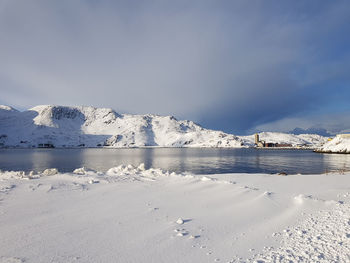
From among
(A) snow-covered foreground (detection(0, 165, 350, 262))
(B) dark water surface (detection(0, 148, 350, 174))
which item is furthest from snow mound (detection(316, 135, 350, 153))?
(A) snow-covered foreground (detection(0, 165, 350, 262))

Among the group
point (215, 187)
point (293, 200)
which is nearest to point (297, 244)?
point (293, 200)

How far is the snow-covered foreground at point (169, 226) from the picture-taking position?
5738 mm

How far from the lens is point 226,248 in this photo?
615 cm

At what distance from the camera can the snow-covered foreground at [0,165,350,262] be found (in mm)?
5738

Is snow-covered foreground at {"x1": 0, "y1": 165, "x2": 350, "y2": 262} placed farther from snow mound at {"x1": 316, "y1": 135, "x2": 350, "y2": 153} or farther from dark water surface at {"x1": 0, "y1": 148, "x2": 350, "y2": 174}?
snow mound at {"x1": 316, "y1": 135, "x2": 350, "y2": 153}

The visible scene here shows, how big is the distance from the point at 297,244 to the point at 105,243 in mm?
6067

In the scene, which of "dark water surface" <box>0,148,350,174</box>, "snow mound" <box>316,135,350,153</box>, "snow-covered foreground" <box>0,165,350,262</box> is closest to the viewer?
"snow-covered foreground" <box>0,165,350,262</box>

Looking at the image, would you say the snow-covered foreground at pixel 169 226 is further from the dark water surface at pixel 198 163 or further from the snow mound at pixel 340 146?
the snow mound at pixel 340 146

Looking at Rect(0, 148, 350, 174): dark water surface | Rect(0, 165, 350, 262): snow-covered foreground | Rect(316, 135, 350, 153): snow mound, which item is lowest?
Rect(0, 148, 350, 174): dark water surface

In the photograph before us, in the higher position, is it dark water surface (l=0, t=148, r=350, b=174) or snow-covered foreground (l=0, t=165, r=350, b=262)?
snow-covered foreground (l=0, t=165, r=350, b=262)

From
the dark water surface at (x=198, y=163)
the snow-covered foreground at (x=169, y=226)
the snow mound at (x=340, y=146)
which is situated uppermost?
the snow mound at (x=340, y=146)

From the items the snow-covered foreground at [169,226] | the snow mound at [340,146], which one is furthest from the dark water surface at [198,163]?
the snow mound at [340,146]

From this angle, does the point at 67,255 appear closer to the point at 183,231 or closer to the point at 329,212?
the point at 183,231

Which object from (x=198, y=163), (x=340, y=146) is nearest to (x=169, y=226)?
(x=198, y=163)
